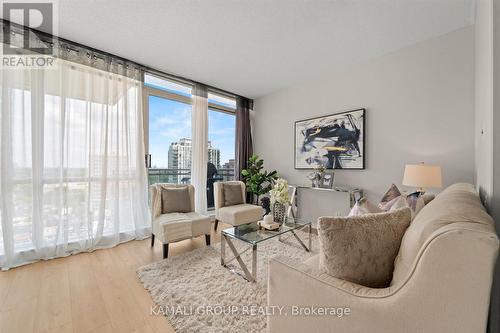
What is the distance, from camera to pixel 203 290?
5.84 ft

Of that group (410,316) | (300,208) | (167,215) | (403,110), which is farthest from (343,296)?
(300,208)

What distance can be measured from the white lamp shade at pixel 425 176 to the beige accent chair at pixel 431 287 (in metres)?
1.49

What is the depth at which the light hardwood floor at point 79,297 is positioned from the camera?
1.43m

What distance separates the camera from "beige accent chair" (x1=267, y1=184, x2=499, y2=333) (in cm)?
60

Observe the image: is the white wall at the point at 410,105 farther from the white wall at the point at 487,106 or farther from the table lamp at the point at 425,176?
the white wall at the point at 487,106

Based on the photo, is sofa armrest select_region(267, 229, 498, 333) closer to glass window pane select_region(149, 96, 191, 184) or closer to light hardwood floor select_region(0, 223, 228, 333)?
light hardwood floor select_region(0, 223, 228, 333)

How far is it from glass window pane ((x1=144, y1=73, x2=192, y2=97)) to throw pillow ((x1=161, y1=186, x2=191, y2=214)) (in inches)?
69.8

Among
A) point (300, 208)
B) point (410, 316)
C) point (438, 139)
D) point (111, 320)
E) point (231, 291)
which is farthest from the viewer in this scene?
point (300, 208)

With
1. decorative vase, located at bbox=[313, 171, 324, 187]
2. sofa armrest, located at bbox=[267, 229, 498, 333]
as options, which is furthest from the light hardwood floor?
decorative vase, located at bbox=[313, 171, 324, 187]

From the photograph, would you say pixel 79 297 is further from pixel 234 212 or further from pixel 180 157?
pixel 180 157

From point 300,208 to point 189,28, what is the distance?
3.13 metres

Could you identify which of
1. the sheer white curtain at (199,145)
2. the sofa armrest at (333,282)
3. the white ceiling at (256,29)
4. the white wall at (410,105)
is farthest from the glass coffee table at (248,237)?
the white ceiling at (256,29)

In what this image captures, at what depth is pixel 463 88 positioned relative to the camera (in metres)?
2.30

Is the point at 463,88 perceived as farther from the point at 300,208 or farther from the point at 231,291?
the point at 231,291
